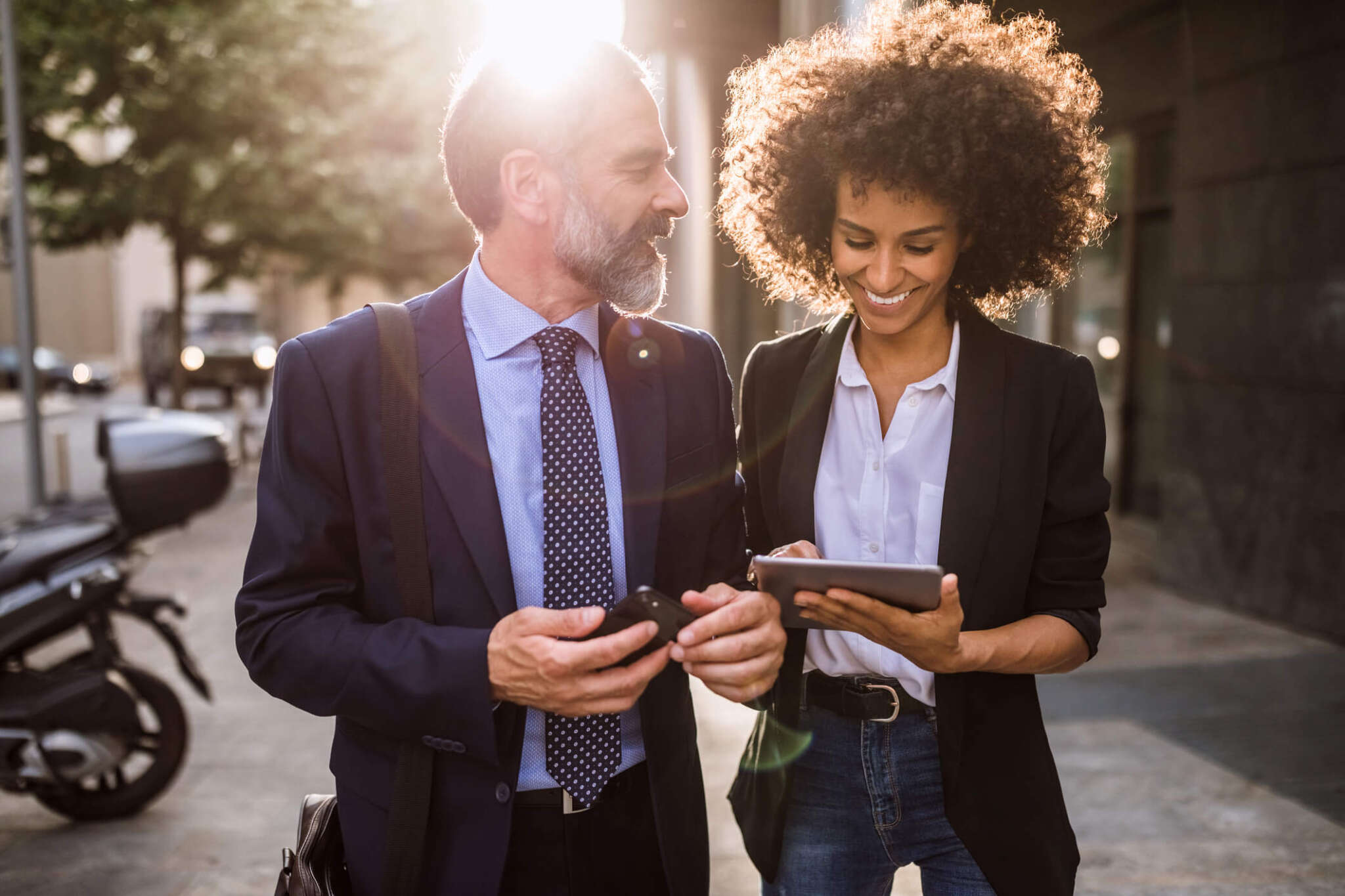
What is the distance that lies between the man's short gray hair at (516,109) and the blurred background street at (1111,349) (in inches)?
4.5

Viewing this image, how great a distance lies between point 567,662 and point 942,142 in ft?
4.06

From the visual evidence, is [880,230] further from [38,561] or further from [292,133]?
[292,133]

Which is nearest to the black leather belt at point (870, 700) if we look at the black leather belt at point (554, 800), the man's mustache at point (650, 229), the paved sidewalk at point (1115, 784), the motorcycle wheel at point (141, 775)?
the black leather belt at point (554, 800)

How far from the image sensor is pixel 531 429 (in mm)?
1981

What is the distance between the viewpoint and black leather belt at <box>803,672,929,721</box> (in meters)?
2.07

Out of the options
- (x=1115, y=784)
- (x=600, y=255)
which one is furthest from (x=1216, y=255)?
(x=600, y=255)

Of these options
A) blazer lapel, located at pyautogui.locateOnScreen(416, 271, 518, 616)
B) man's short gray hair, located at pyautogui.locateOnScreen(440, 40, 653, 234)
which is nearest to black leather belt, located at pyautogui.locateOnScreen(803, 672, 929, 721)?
blazer lapel, located at pyautogui.locateOnScreen(416, 271, 518, 616)

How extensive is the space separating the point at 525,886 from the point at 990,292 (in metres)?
1.48

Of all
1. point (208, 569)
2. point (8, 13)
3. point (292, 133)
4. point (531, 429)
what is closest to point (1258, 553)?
point (531, 429)

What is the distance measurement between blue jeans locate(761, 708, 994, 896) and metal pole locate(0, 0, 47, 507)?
833 centimetres

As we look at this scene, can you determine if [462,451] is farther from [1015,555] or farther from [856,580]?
[1015,555]

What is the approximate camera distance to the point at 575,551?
1931mm

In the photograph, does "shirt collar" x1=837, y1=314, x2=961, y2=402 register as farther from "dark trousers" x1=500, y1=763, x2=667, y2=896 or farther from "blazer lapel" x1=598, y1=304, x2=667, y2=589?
"dark trousers" x1=500, y1=763, x2=667, y2=896

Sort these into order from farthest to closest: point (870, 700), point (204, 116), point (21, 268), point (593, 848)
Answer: point (204, 116) < point (21, 268) < point (870, 700) < point (593, 848)
